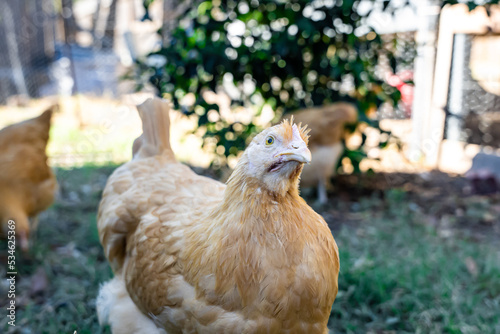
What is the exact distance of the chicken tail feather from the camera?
2537 millimetres

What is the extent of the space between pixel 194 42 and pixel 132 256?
2.55 m

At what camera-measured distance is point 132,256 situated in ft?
6.87

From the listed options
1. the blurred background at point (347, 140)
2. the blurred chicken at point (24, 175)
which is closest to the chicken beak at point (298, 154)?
the blurred background at point (347, 140)

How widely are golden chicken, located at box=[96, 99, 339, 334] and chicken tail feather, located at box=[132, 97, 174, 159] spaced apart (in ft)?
2.29

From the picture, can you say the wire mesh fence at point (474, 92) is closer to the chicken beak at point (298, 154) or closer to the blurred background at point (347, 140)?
the blurred background at point (347, 140)

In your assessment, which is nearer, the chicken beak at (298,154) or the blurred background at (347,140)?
the chicken beak at (298,154)

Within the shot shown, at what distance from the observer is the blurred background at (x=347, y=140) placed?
2898 mm

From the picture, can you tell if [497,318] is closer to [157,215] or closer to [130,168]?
[157,215]

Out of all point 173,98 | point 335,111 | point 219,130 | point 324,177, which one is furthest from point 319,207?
point 173,98

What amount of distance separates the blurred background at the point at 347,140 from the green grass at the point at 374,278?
0.01m

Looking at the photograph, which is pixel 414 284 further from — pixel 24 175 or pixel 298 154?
pixel 24 175

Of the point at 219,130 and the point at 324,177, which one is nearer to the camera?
the point at 219,130

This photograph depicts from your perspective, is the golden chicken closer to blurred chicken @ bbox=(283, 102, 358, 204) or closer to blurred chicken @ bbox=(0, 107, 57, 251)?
blurred chicken @ bbox=(0, 107, 57, 251)

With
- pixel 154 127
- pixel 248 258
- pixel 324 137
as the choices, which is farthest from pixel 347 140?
pixel 248 258
